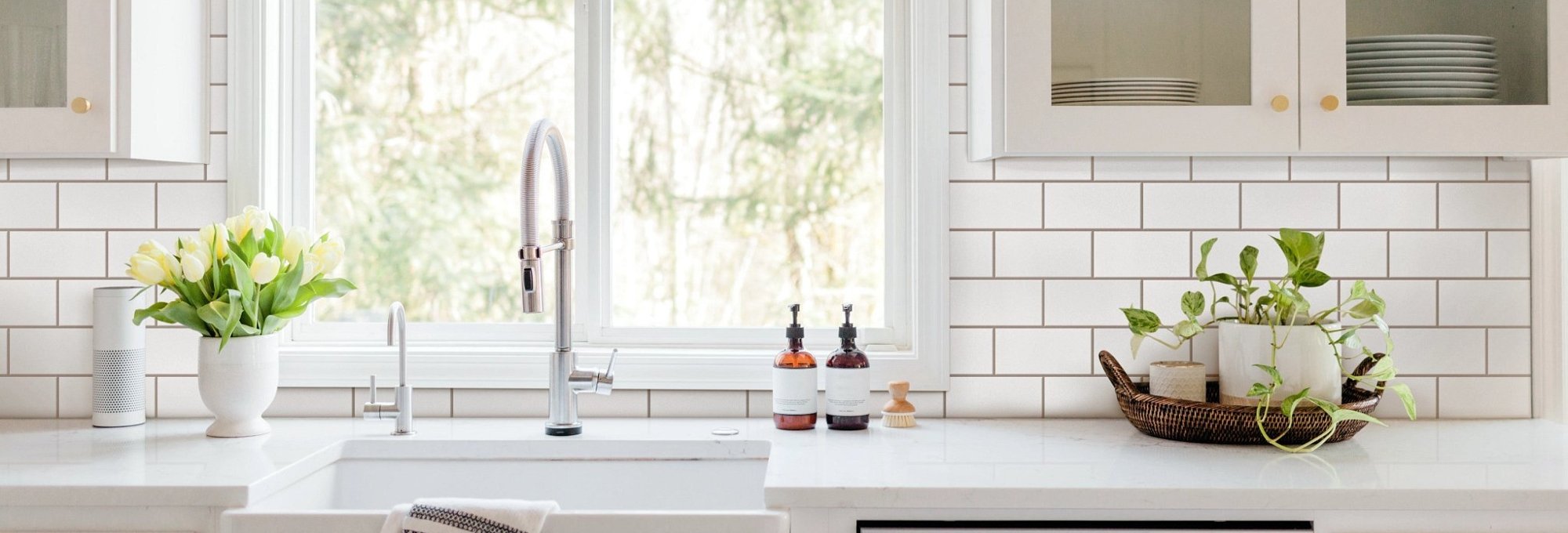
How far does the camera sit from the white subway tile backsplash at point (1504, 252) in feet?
6.33

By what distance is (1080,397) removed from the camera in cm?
195

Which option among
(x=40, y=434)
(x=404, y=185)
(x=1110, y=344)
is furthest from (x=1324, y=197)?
(x=40, y=434)

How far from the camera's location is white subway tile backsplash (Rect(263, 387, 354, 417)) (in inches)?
76.6

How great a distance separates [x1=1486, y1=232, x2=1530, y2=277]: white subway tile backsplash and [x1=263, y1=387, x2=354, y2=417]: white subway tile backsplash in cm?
199

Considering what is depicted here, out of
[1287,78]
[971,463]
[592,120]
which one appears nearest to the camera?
[971,463]

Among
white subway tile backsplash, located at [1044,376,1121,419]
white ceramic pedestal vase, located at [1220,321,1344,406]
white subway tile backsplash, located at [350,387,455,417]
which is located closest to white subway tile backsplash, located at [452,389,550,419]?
white subway tile backsplash, located at [350,387,455,417]

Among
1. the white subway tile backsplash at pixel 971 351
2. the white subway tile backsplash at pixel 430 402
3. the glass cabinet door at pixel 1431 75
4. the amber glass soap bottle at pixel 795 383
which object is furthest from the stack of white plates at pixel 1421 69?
the white subway tile backsplash at pixel 430 402

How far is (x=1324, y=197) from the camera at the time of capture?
192cm

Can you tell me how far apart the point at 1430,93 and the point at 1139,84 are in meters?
0.43

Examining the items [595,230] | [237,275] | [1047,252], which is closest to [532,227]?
[595,230]

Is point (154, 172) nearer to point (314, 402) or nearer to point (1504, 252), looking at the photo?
point (314, 402)

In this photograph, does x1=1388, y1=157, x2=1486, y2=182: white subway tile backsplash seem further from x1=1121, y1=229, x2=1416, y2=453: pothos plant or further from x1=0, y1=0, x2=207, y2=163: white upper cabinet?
x1=0, y1=0, x2=207, y2=163: white upper cabinet

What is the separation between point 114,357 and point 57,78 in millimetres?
448

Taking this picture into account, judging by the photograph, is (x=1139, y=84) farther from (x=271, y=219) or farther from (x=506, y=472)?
(x=271, y=219)
